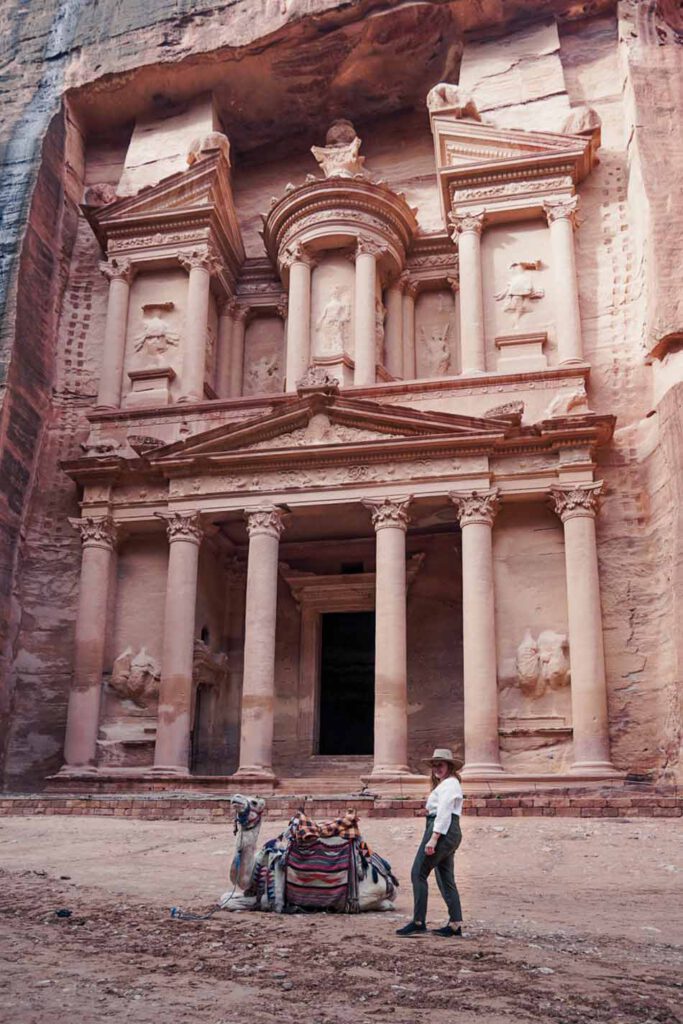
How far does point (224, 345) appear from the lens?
24.5 m

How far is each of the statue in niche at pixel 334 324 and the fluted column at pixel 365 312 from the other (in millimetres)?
230

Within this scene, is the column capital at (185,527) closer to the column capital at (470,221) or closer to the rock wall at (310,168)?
the rock wall at (310,168)

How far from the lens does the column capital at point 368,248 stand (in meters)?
22.8

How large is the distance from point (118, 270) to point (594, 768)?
15.2m

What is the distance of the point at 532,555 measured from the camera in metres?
19.1

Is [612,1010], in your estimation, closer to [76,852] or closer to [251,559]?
[76,852]

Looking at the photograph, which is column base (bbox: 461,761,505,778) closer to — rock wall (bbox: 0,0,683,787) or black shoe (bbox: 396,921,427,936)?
rock wall (bbox: 0,0,683,787)

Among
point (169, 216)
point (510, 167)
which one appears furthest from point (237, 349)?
point (510, 167)

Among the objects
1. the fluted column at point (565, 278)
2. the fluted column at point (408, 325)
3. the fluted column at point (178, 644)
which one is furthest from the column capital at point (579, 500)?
the fluted column at point (178, 644)

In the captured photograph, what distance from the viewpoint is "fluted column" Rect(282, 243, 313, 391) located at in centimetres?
2206

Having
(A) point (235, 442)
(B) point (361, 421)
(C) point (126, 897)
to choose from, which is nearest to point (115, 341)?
(A) point (235, 442)

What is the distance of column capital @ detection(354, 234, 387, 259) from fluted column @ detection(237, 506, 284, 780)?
6848 mm

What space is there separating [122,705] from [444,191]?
13.2m

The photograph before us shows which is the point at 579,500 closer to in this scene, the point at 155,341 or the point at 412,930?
the point at 155,341
